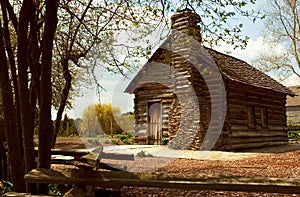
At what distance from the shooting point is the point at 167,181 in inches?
142

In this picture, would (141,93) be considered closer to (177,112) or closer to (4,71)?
(177,112)

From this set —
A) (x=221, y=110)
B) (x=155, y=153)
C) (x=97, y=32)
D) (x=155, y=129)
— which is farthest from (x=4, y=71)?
(x=155, y=129)

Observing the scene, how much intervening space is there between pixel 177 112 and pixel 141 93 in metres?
2.93

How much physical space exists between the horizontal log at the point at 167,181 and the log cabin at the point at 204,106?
10481 mm

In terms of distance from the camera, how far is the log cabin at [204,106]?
16.1m

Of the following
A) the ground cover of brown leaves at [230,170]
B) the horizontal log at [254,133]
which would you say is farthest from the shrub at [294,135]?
the ground cover of brown leaves at [230,170]

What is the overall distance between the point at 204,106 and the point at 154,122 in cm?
350

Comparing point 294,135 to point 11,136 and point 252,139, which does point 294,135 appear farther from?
point 11,136

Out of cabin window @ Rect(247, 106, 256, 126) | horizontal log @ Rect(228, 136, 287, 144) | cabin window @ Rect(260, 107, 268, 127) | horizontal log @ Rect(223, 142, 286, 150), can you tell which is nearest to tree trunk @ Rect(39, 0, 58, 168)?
horizontal log @ Rect(223, 142, 286, 150)

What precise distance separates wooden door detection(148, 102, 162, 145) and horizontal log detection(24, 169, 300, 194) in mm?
14283

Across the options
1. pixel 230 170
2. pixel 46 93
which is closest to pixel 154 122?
pixel 230 170

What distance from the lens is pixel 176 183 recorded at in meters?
3.57

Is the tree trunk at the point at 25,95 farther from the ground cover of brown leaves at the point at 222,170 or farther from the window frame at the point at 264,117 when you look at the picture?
the window frame at the point at 264,117

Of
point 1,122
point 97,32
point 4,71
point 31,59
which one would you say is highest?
point 97,32
